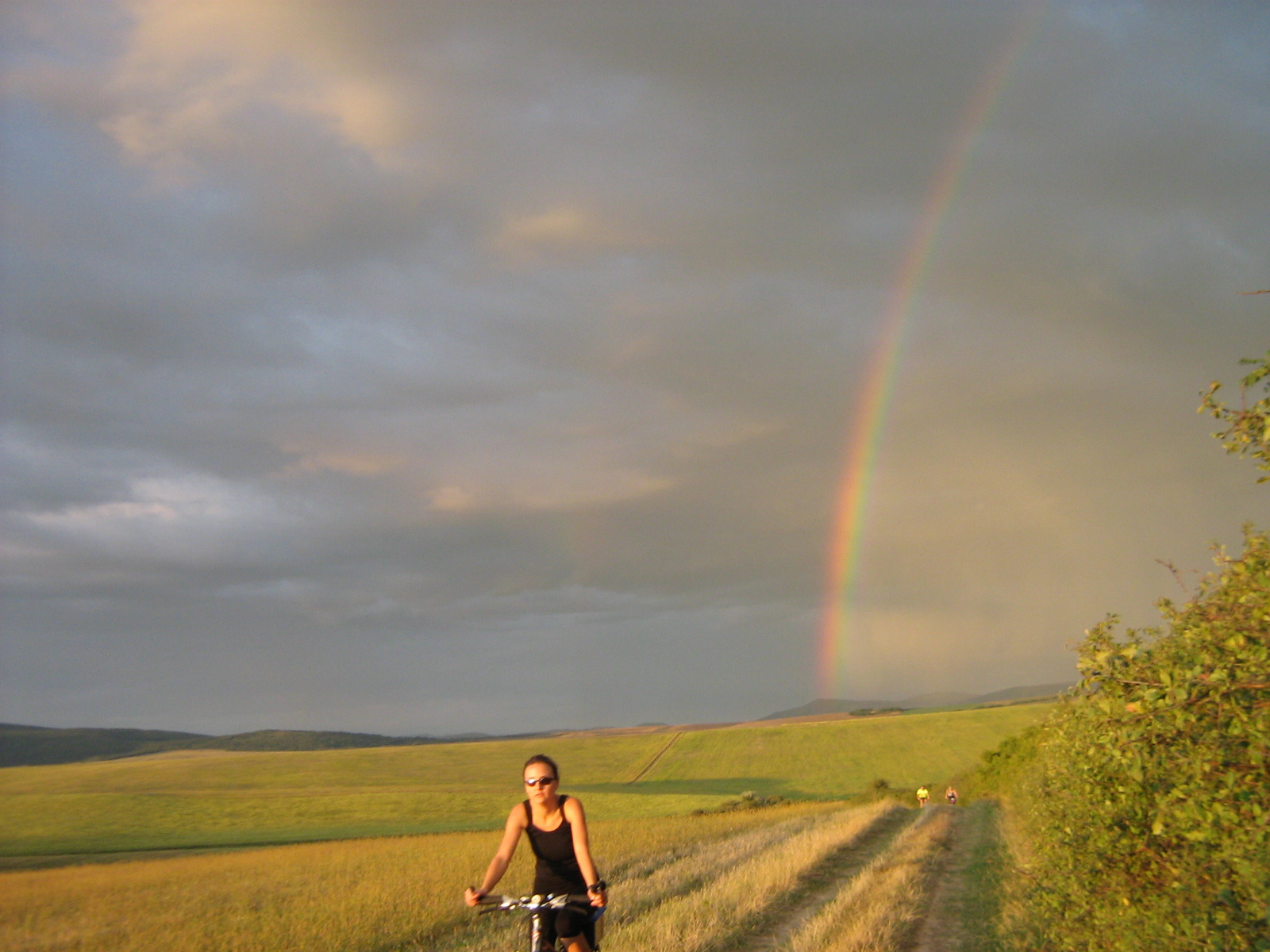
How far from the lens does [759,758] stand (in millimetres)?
107750

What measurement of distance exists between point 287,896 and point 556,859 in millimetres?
20869

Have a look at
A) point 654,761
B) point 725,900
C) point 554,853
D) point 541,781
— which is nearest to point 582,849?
point 554,853

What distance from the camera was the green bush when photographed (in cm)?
602

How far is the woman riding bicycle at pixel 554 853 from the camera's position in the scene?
7.10 m

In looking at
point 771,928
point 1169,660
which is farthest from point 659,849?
point 1169,660

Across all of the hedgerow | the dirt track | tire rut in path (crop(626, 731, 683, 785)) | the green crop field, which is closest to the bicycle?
the hedgerow

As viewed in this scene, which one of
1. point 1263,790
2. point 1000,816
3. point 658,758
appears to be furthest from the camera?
point 658,758

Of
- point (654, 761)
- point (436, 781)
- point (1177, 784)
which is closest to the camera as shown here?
point (1177, 784)

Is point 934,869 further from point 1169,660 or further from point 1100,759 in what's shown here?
point 1169,660

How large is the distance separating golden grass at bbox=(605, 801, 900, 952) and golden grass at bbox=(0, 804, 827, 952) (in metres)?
2.11

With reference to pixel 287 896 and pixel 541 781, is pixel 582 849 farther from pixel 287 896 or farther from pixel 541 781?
pixel 287 896

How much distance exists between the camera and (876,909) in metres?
15.6

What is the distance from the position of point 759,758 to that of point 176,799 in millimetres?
60246

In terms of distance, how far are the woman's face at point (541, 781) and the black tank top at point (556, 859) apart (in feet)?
0.51
